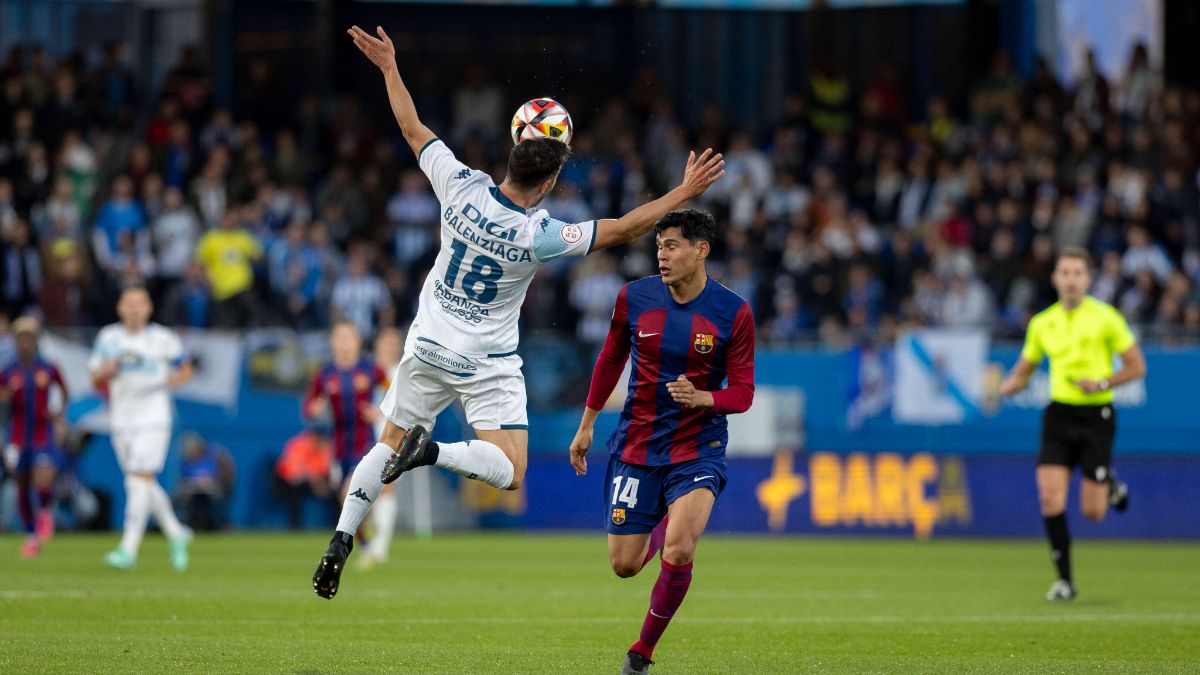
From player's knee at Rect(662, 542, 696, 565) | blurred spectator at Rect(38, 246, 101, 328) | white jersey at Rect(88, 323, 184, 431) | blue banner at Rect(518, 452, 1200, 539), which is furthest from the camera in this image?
blurred spectator at Rect(38, 246, 101, 328)

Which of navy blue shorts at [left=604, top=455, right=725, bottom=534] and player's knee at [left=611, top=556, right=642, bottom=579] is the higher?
navy blue shorts at [left=604, top=455, right=725, bottom=534]

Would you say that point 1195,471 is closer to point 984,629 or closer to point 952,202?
point 952,202

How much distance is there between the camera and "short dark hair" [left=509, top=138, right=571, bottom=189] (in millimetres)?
9305

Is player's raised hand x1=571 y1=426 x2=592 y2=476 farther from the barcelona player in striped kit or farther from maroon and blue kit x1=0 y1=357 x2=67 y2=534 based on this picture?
maroon and blue kit x1=0 y1=357 x2=67 y2=534

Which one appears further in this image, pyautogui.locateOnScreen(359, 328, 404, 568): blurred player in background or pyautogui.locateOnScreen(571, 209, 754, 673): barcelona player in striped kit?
pyautogui.locateOnScreen(359, 328, 404, 568): blurred player in background

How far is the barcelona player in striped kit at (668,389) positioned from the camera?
906cm

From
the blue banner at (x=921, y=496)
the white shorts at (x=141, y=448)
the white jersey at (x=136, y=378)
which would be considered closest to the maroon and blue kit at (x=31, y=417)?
the white jersey at (x=136, y=378)

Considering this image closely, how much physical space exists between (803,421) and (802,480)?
0.82 metres

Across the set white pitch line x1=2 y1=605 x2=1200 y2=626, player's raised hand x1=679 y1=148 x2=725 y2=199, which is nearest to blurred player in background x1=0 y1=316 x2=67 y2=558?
white pitch line x1=2 y1=605 x2=1200 y2=626

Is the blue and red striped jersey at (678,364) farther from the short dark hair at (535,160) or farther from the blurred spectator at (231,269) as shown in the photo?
the blurred spectator at (231,269)

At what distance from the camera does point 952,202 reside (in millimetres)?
25344

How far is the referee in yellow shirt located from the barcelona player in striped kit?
5160 millimetres

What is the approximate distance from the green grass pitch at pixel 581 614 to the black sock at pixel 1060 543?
322 mm

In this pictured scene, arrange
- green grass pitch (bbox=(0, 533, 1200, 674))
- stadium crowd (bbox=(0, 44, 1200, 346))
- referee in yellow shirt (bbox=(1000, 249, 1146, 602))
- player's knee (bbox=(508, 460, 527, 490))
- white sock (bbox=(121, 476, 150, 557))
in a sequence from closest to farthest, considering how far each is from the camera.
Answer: green grass pitch (bbox=(0, 533, 1200, 674)) → player's knee (bbox=(508, 460, 527, 490)) → referee in yellow shirt (bbox=(1000, 249, 1146, 602)) → white sock (bbox=(121, 476, 150, 557)) → stadium crowd (bbox=(0, 44, 1200, 346))
